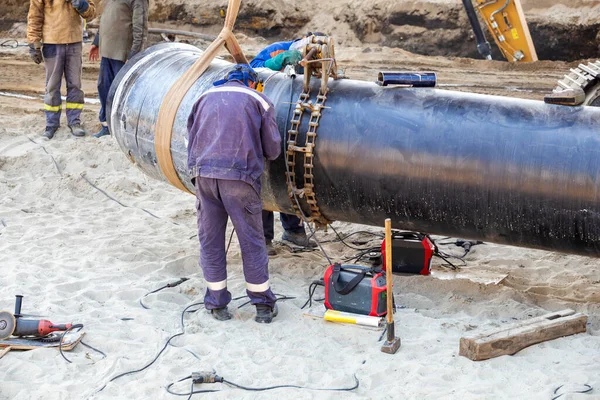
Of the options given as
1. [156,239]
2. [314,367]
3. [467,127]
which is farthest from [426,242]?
[156,239]

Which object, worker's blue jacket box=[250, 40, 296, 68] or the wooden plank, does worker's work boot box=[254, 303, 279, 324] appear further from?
worker's blue jacket box=[250, 40, 296, 68]

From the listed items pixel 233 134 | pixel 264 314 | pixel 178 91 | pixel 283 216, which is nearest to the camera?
pixel 233 134

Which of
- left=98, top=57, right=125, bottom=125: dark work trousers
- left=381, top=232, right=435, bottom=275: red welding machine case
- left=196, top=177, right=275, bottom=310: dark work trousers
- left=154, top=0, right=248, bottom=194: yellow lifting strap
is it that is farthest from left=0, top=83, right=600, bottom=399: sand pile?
left=98, top=57, right=125, bottom=125: dark work trousers

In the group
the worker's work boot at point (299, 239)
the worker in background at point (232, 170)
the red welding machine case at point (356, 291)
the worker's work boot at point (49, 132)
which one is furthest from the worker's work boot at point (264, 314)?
the worker's work boot at point (49, 132)

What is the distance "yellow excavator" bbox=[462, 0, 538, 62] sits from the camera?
42.9ft

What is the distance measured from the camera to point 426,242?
605cm

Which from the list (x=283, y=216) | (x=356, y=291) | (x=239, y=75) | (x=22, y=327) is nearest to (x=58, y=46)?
(x=283, y=216)

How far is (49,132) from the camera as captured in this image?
9516 millimetres

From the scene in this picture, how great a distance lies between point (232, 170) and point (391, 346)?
57.8 inches

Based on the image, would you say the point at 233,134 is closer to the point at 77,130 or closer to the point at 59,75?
the point at 77,130

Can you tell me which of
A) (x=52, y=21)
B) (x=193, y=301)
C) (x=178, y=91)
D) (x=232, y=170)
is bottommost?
(x=193, y=301)

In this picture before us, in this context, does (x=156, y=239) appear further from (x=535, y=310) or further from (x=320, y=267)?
(x=535, y=310)

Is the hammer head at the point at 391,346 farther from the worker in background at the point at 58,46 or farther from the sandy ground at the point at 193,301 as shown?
the worker in background at the point at 58,46

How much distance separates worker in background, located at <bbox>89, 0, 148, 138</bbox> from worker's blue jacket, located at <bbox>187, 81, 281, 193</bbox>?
480cm
